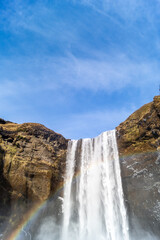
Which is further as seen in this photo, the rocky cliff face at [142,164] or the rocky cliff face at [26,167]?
the rocky cliff face at [26,167]

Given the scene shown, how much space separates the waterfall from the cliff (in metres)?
1.12

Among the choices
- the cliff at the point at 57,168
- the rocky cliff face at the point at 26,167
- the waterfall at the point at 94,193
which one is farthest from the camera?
the rocky cliff face at the point at 26,167

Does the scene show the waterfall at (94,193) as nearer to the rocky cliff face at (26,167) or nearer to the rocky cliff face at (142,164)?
the rocky cliff face at (142,164)

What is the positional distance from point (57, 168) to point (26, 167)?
4234 millimetres

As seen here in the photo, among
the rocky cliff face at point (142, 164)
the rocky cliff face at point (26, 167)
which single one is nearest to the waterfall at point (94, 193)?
the rocky cliff face at point (142, 164)

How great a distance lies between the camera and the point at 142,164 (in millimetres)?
20422

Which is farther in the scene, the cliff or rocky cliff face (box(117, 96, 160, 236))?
the cliff

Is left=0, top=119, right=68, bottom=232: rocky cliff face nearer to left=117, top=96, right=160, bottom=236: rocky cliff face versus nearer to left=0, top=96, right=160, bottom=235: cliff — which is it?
left=0, top=96, right=160, bottom=235: cliff

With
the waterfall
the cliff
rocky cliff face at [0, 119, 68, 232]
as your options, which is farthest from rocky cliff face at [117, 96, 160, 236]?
rocky cliff face at [0, 119, 68, 232]

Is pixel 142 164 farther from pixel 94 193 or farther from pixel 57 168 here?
pixel 57 168

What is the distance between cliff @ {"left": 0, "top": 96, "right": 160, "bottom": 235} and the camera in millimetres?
18828

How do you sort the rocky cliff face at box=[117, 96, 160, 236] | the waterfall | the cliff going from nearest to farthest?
the rocky cliff face at box=[117, 96, 160, 236] → the cliff → the waterfall

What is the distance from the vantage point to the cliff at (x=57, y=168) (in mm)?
18828

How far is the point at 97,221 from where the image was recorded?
20.2 meters
